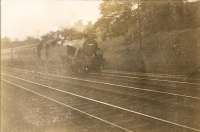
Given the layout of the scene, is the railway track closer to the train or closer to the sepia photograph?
the sepia photograph

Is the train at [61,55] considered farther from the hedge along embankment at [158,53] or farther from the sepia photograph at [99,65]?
the hedge along embankment at [158,53]

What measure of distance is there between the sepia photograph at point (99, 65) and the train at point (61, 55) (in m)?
0.03

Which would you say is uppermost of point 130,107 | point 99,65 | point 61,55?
point 61,55

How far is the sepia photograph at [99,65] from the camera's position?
6141 mm

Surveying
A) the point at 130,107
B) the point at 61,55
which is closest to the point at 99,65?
the point at 61,55

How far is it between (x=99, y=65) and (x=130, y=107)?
3979 mm

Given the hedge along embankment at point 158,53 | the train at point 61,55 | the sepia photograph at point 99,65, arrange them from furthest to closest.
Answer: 1. the train at point 61,55
2. the hedge along embankment at point 158,53
3. the sepia photograph at point 99,65

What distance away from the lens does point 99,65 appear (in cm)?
1028

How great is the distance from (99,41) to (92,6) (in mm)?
1362

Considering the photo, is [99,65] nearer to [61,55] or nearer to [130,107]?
[61,55]

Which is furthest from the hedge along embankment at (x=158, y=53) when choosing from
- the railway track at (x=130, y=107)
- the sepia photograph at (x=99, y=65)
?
the railway track at (x=130, y=107)

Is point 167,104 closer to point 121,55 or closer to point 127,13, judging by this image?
point 127,13

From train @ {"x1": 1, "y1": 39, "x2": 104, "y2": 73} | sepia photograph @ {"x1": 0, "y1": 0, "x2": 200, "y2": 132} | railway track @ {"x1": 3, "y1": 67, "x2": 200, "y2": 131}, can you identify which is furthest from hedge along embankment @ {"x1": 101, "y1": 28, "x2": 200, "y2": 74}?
railway track @ {"x1": 3, "y1": 67, "x2": 200, "y2": 131}

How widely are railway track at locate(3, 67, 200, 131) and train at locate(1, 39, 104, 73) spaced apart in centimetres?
80
